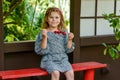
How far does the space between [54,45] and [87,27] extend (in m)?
0.80

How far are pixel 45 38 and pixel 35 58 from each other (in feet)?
1.86

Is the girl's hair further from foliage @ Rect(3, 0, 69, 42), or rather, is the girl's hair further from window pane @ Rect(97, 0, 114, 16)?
window pane @ Rect(97, 0, 114, 16)

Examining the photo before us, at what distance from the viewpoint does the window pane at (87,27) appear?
14.4ft

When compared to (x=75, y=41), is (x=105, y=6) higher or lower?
higher

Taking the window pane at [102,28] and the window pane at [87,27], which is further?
the window pane at [102,28]

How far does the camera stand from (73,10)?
4156 mm

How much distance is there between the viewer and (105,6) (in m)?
4.54

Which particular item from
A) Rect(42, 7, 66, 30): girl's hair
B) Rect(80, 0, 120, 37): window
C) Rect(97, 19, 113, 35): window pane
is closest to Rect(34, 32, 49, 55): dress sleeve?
Rect(42, 7, 66, 30): girl's hair

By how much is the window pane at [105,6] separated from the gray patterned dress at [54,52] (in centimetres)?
87

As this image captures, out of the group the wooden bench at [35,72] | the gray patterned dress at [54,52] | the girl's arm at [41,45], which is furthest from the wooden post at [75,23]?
the girl's arm at [41,45]

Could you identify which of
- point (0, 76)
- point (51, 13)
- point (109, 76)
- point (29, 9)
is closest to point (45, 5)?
point (29, 9)

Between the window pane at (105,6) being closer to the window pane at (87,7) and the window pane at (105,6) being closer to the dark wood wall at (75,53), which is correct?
the window pane at (87,7)

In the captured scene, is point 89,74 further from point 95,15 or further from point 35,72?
point 95,15

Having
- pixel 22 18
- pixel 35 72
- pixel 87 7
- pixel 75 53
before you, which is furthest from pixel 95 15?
pixel 35 72
